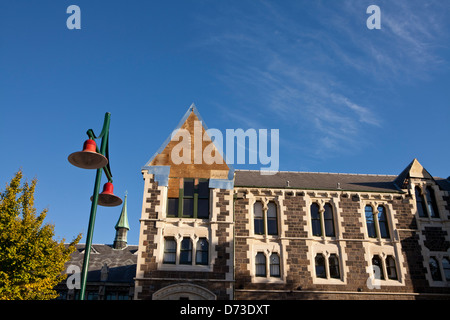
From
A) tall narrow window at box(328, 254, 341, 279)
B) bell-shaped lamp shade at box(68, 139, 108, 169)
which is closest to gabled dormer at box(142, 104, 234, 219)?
tall narrow window at box(328, 254, 341, 279)

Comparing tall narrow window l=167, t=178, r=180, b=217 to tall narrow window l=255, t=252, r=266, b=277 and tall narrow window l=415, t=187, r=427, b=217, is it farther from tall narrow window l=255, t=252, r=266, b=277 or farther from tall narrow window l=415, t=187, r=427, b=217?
tall narrow window l=415, t=187, r=427, b=217

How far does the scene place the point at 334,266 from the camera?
2170cm

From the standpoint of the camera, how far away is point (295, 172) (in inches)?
1057

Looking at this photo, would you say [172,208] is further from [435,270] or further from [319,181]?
[435,270]

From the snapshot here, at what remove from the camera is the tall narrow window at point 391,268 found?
21812mm

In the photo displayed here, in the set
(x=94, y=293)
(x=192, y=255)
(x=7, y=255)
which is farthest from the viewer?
(x=94, y=293)

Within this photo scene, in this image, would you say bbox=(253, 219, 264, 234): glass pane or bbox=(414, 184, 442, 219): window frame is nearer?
bbox=(253, 219, 264, 234): glass pane

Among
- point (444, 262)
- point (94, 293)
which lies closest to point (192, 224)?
point (444, 262)

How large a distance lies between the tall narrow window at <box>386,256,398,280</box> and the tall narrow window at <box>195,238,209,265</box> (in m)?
10.6

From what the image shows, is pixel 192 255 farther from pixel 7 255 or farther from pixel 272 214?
pixel 7 255

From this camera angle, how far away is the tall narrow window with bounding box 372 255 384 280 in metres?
21.7
